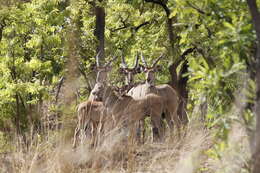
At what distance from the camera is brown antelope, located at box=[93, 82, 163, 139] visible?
1166 centimetres

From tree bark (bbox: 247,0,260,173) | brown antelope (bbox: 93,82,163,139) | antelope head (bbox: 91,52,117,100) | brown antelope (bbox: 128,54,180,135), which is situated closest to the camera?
tree bark (bbox: 247,0,260,173)

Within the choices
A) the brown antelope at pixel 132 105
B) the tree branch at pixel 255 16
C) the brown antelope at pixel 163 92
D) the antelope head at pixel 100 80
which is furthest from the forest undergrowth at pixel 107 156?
the brown antelope at pixel 163 92

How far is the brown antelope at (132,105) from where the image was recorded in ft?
38.2

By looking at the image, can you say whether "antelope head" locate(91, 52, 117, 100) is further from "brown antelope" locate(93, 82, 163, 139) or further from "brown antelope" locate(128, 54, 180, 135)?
"brown antelope" locate(128, 54, 180, 135)

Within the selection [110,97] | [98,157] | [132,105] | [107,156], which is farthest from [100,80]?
[98,157]

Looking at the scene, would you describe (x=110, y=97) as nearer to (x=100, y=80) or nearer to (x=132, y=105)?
(x=100, y=80)

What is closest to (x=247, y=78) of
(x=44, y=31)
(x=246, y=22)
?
(x=246, y=22)

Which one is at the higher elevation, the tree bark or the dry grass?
the tree bark

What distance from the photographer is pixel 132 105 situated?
39.7 ft

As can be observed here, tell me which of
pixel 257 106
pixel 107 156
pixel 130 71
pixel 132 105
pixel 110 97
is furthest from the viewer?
pixel 130 71

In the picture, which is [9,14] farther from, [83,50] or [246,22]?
[246,22]

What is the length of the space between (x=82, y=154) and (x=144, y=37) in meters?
11.6

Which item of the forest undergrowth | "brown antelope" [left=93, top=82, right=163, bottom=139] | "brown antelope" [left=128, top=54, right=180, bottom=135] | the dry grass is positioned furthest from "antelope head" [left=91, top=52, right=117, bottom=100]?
the dry grass

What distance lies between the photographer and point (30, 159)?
722 cm
